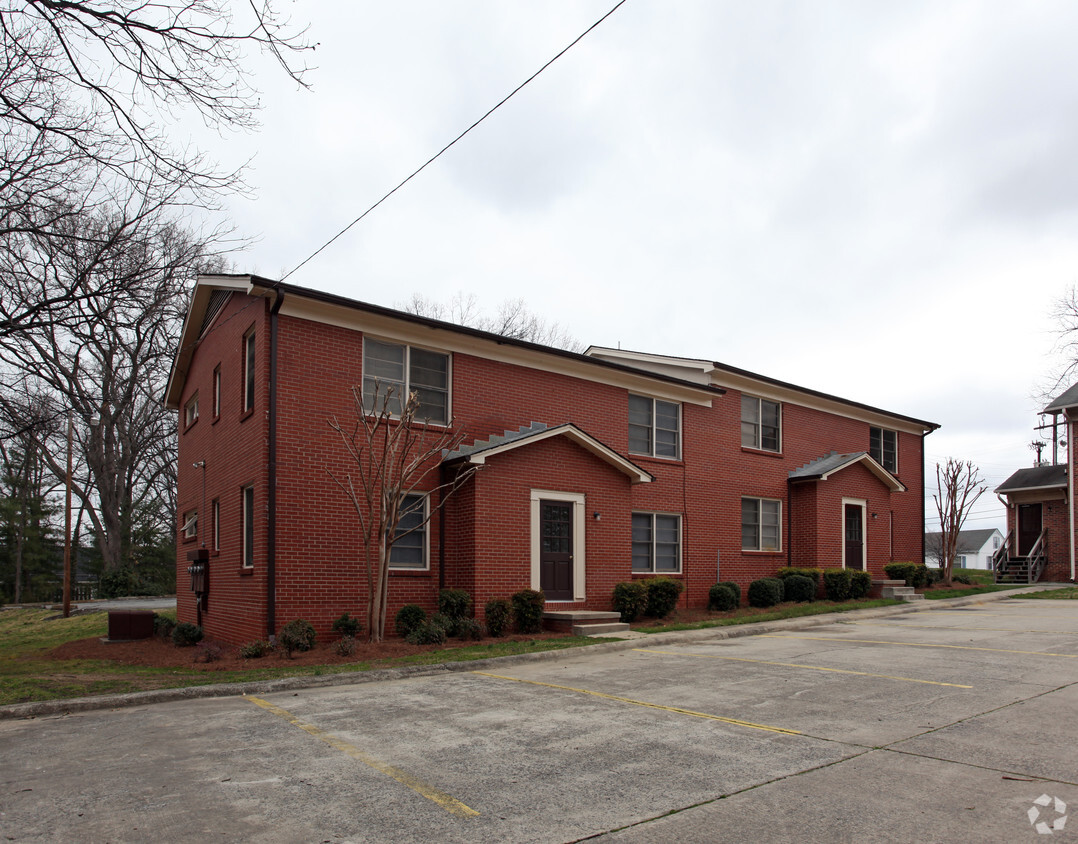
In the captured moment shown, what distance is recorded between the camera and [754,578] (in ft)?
74.3

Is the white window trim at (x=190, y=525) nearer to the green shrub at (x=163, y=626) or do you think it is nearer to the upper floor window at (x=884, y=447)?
the green shrub at (x=163, y=626)

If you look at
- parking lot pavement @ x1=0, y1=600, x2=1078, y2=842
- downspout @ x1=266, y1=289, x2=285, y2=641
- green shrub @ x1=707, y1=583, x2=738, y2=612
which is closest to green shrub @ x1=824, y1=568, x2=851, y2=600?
green shrub @ x1=707, y1=583, x2=738, y2=612

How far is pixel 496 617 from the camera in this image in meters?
14.7

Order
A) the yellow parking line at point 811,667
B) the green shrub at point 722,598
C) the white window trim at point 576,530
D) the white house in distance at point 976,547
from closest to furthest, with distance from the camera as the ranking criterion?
1. the yellow parking line at point 811,667
2. the white window trim at point 576,530
3. the green shrub at point 722,598
4. the white house in distance at point 976,547

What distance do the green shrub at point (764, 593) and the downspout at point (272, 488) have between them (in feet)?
40.8

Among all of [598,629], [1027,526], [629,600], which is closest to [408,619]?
[598,629]

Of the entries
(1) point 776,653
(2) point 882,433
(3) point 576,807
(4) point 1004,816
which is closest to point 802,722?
(4) point 1004,816

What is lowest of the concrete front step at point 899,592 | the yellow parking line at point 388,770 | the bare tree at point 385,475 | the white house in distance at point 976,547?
the white house in distance at point 976,547

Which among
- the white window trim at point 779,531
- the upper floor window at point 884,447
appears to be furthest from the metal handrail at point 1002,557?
the white window trim at point 779,531

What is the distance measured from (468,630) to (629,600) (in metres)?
4.14

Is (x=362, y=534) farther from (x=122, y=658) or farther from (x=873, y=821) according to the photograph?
(x=873, y=821)

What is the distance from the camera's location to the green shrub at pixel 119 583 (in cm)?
3912

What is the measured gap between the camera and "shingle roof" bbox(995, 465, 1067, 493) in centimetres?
3222

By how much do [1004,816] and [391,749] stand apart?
171 inches
